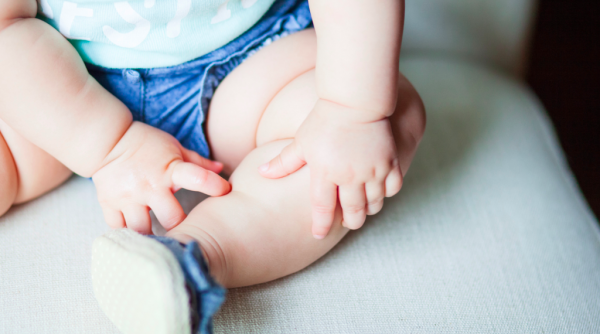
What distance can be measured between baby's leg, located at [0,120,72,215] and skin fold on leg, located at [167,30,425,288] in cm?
20

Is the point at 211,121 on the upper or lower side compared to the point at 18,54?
lower

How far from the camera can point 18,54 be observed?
438mm

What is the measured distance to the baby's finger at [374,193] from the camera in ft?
1.51

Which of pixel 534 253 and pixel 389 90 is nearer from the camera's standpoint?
pixel 389 90

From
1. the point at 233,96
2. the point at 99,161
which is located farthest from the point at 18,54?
the point at 233,96

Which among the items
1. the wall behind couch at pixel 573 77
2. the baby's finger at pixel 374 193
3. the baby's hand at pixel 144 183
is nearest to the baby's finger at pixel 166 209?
the baby's hand at pixel 144 183

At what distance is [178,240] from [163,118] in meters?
0.23

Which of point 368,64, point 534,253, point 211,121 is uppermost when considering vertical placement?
point 368,64

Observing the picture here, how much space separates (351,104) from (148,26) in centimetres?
26

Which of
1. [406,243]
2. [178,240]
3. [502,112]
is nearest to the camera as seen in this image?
[178,240]

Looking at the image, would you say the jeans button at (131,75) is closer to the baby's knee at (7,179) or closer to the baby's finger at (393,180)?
the baby's knee at (7,179)

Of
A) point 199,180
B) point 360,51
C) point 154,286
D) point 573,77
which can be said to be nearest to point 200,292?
point 154,286

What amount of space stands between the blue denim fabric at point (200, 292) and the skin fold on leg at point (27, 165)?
26 centimetres

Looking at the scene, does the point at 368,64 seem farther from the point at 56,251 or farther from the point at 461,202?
the point at 56,251
